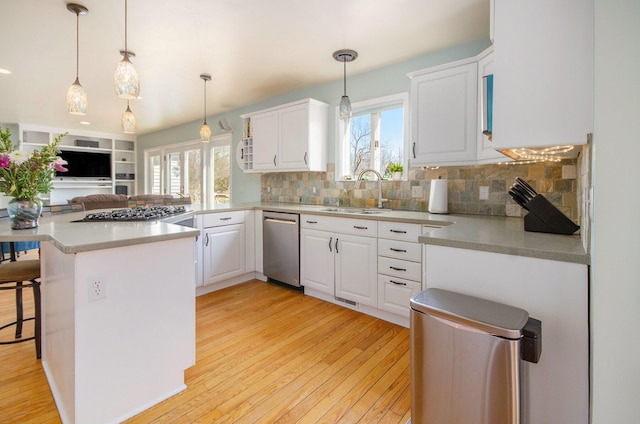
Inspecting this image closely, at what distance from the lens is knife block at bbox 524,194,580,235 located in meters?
1.54

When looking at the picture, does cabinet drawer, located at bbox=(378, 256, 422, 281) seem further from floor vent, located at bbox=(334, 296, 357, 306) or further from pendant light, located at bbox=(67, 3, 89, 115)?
pendant light, located at bbox=(67, 3, 89, 115)

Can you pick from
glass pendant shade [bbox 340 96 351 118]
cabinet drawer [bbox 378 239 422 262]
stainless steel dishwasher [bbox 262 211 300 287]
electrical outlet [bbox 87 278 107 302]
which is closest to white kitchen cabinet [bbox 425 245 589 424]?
cabinet drawer [bbox 378 239 422 262]

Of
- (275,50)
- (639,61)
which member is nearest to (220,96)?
(275,50)

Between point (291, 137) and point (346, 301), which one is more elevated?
point (291, 137)

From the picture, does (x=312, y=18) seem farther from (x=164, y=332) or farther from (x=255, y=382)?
(x=255, y=382)

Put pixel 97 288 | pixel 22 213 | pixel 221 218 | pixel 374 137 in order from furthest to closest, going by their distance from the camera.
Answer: pixel 374 137 < pixel 221 218 < pixel 22 213 < pixel 97 288

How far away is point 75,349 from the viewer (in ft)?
4.43

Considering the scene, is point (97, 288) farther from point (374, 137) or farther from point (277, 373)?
point (374, 137)

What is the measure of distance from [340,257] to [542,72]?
80.8 inches

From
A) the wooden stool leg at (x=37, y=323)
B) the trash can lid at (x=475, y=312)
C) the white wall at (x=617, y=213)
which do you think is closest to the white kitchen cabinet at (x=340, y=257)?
the trash can lid at (x=475, y=312)

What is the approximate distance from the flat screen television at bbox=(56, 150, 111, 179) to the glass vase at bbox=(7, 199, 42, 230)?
6.34 metres

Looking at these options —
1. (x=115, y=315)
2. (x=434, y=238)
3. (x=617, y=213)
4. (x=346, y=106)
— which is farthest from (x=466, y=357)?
(x=346, y=106)

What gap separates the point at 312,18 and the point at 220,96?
245 centimetres

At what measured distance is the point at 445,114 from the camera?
249 centimetres
